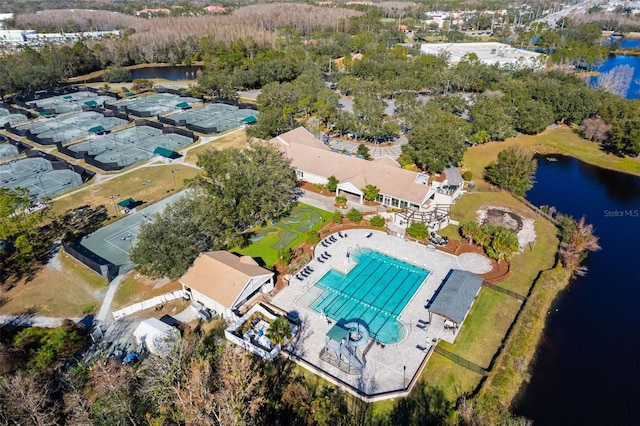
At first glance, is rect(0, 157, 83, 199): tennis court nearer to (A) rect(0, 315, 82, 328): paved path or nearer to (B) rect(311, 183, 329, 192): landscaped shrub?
(A) rect(0, 315, 82, 328): paved path

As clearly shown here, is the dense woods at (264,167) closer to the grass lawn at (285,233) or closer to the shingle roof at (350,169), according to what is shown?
the grass lawn at (285,233)

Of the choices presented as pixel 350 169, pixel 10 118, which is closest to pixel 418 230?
pixel 350 169

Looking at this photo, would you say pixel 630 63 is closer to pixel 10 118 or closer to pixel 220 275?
pixel 220 275

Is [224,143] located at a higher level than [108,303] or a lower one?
higher

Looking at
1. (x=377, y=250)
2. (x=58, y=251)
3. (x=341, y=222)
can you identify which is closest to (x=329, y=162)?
(x=341, y=222)

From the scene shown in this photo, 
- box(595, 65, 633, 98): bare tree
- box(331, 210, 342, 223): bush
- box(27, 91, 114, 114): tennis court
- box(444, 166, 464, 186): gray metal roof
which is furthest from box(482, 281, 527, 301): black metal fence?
box(27, 91, 114, 114): tennis court

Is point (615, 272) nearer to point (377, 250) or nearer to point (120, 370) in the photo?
point (377, 250)
